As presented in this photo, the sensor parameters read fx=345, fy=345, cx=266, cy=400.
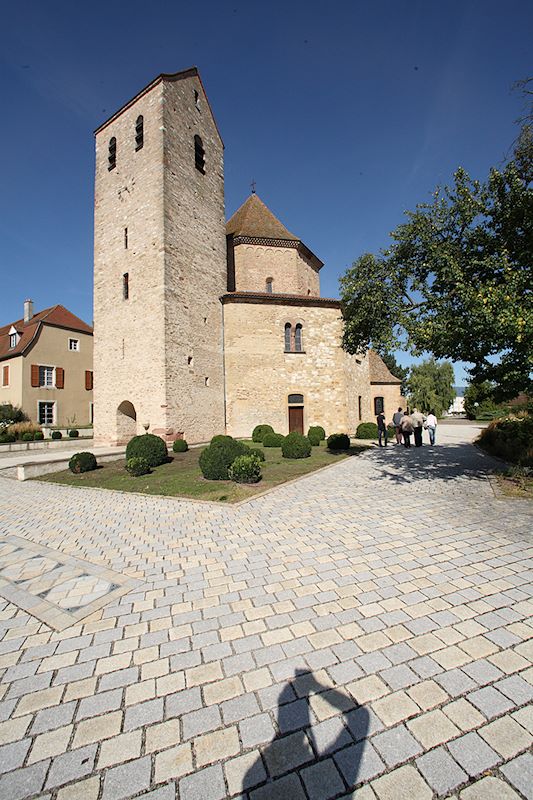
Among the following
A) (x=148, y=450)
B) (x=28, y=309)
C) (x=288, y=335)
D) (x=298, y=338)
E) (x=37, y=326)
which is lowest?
(x=148, y=450)

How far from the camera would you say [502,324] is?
6.28 metres

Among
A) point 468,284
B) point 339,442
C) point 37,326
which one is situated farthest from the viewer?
point 37,326

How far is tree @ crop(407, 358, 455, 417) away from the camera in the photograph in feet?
129

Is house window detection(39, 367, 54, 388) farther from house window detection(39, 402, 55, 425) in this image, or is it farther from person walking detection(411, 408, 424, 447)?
person walking detection(411, 408, 424, 447)

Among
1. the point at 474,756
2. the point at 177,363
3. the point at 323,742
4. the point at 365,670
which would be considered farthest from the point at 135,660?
the point at 177,363

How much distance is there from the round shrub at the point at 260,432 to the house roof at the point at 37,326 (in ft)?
62.6

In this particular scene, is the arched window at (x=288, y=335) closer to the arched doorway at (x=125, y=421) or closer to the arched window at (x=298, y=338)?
the arched window at (x=298, y=338)

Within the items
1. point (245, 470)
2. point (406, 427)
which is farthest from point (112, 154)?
point (406, 427)

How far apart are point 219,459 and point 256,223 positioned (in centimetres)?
1967

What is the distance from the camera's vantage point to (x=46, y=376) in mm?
26312

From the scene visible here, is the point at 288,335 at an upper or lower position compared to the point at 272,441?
upper

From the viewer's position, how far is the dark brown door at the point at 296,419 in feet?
66.9

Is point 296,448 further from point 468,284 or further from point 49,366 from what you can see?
point 49,366

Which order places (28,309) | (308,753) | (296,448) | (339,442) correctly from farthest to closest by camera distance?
(28,309), (339,442), (296,448), (308,753)
